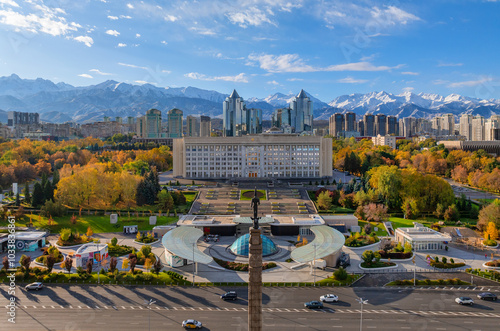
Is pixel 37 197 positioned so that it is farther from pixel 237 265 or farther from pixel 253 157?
pixel 253 157

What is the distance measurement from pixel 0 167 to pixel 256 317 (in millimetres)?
81776

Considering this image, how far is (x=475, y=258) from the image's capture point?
39.7 metres

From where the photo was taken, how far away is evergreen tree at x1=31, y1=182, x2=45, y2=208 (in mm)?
57688

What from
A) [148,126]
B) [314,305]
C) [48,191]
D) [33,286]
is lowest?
[314,305]

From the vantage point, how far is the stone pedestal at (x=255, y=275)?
530 inches

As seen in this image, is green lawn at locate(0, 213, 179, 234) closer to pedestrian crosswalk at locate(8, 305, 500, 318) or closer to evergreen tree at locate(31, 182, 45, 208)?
evergreen tree at locate(31, 182, 45, 208)

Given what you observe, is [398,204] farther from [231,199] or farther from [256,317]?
[256,317]

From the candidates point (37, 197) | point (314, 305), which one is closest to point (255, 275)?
point (314, 305)

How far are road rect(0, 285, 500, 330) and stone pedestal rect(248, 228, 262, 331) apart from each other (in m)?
11.8

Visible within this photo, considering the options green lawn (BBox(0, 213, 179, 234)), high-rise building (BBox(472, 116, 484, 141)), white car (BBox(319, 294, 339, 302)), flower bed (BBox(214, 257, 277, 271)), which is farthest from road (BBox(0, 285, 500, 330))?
high-rise building (BBox(472, 116, 484, 141))

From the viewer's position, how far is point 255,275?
13633 millimetres

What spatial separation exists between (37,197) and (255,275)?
56.4 meters

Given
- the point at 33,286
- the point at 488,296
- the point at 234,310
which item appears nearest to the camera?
the point at 234,310

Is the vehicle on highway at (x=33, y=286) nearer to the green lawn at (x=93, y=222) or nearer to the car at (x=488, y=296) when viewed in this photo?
the green lawn at (x=93, y=222)
